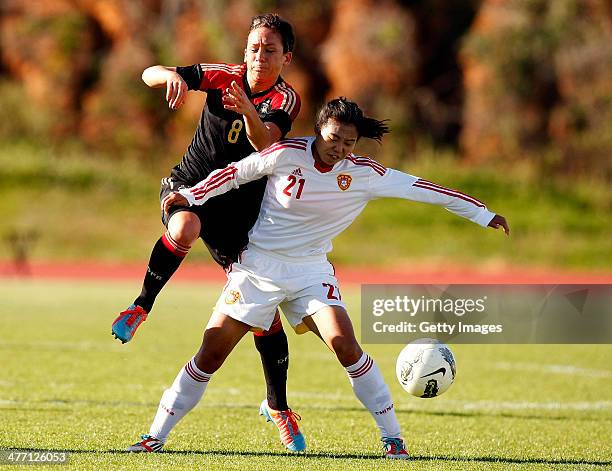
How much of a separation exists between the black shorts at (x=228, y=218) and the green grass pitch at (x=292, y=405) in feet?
3.64

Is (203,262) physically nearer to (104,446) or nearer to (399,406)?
(399,406)

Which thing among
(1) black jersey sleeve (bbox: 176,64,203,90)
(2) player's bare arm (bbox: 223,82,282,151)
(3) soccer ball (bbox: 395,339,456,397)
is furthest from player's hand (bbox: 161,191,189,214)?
(3) soccer ball (bbox: 395,339,456,397)

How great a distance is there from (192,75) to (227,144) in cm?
43

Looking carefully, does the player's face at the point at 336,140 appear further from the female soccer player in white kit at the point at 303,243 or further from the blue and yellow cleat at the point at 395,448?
the blue and yellow cleat at the point at 395,448

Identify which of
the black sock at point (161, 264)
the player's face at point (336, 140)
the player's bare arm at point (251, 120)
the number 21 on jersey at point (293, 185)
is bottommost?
the black sock at point (161, 264)

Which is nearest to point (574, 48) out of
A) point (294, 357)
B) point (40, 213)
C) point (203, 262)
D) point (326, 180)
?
point (203, 262)

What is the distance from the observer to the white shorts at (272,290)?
220 inches

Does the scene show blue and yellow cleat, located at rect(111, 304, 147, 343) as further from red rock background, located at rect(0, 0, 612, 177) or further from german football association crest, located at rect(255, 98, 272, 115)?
red rock background, located at rect(0, 0, 612, 177)

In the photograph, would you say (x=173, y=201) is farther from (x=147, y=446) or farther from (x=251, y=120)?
(x=147, y=446)

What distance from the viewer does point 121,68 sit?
31359 mm

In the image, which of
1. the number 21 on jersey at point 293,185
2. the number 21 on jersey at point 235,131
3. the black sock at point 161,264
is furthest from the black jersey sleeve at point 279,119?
the black sock at point 161,264

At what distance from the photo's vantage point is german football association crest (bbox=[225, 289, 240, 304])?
18.4 feet

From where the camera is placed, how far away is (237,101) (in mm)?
5359

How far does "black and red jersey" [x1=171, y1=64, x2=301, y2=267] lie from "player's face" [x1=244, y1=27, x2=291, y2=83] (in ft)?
0.33
